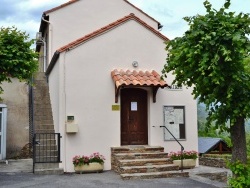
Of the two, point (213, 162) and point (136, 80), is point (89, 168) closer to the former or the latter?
point (136, 80)

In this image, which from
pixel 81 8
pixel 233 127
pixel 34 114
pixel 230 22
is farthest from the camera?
pixel 81 8

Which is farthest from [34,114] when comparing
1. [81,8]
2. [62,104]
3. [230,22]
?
[230,22]

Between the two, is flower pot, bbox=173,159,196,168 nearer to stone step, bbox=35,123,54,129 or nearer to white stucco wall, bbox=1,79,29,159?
stone step, bbox=35,123,54,129

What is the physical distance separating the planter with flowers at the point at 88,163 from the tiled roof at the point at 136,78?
275 centimetres

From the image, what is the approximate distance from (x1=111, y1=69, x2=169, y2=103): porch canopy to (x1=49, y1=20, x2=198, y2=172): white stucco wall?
0.27 metres

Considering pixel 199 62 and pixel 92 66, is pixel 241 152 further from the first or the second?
pixel 92 66

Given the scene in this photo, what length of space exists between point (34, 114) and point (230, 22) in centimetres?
1029

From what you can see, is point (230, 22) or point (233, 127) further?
point (233, 127)

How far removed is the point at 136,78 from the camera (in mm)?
12109

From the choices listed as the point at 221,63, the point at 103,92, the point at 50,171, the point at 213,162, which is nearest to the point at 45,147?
the point at 50,171

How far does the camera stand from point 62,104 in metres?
11.6

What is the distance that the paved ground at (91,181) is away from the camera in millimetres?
9211

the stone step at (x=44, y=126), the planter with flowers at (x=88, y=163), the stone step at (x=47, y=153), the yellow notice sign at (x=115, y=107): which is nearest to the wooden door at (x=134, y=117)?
the yellow notice sign at (x=115, y=107)

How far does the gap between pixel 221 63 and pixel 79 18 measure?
11.5 meters
